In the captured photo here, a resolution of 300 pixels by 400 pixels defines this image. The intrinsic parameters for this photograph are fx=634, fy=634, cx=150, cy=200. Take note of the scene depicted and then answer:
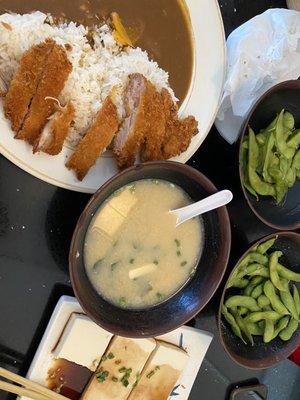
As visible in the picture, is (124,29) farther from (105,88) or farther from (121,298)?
(121,298)

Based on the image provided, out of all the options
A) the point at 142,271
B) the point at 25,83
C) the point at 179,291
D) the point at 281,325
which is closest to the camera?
the point at 25,83

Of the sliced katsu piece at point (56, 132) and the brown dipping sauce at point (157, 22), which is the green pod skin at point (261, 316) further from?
the sliced katsu piece at point (56, 132)

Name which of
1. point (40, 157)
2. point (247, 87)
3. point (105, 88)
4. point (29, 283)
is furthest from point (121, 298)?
point (247, 87)

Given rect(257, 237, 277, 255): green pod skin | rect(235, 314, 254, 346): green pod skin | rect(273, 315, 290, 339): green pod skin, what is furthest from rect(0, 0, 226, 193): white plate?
rect(273, 315, 290, 339): green pod skin

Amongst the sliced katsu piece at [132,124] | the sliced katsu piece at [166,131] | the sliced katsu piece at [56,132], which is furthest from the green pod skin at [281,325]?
the sliced katsu piece at [56,132]

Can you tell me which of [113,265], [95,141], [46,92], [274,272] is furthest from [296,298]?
[46,92]

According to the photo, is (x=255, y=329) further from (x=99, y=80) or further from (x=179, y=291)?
(x=99, y=80)
